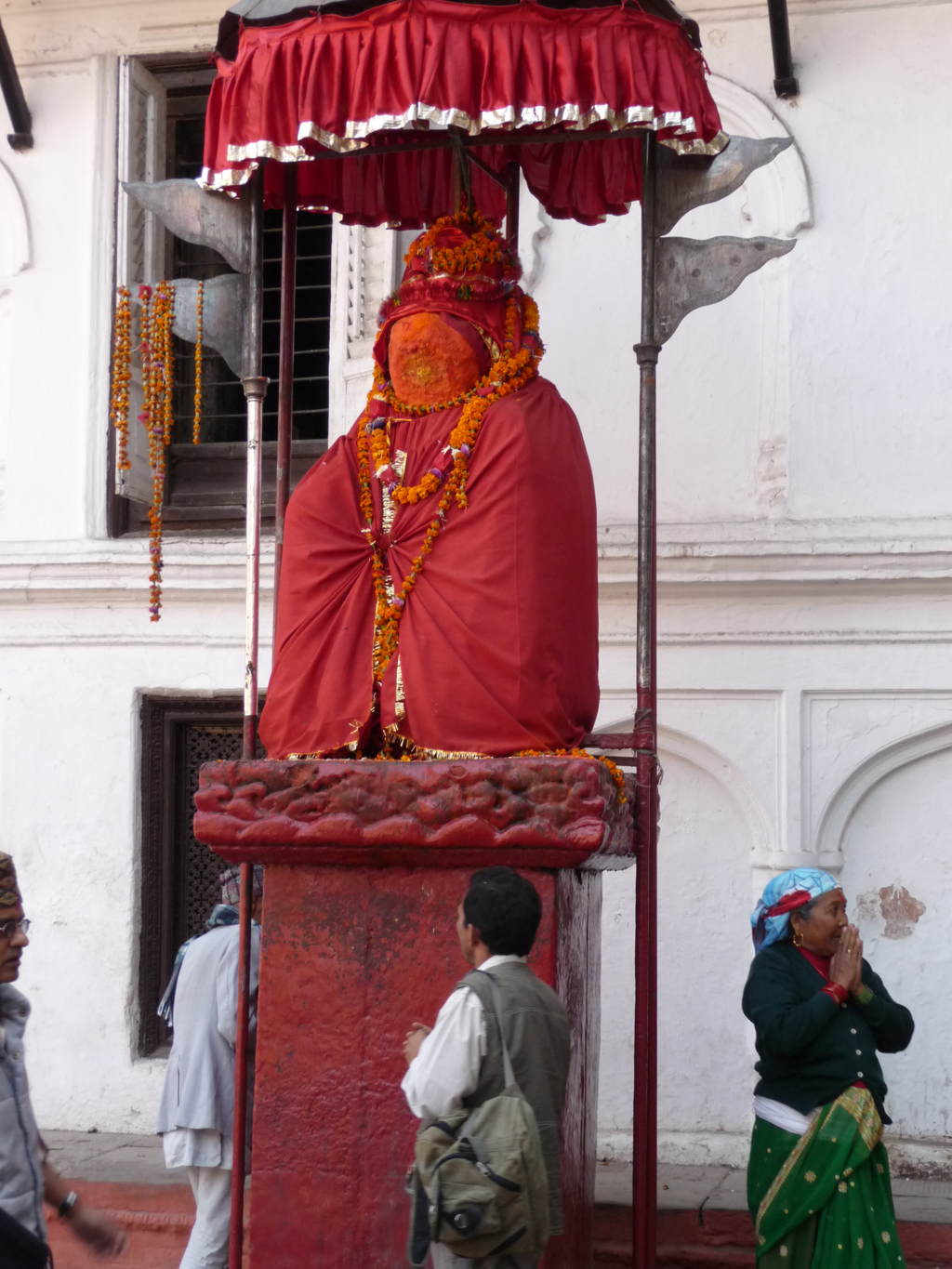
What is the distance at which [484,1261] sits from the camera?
338cm

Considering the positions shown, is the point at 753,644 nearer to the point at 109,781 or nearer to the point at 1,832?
the point at 109,781

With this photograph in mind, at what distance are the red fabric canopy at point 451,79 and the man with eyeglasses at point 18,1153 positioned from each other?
2362mm

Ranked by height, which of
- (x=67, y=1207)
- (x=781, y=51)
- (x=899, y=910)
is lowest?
(x=67, y=1207)

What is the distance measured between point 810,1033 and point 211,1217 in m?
2.03

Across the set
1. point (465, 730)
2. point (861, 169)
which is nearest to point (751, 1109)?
point (465, 730)

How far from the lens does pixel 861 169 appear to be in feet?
22.8

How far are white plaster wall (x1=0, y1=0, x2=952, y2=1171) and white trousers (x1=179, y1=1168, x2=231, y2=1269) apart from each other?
1.89 metres

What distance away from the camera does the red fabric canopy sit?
470 cm

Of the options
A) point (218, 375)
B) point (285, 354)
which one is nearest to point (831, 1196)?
point (285, 354)

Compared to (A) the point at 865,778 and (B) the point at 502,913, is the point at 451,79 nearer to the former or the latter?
(B) the point at 502,913

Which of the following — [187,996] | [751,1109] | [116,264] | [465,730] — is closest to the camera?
[465,730]

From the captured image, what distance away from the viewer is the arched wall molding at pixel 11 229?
300 inches

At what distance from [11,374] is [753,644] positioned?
3667 millimetres

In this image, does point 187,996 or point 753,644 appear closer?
point 187,996
